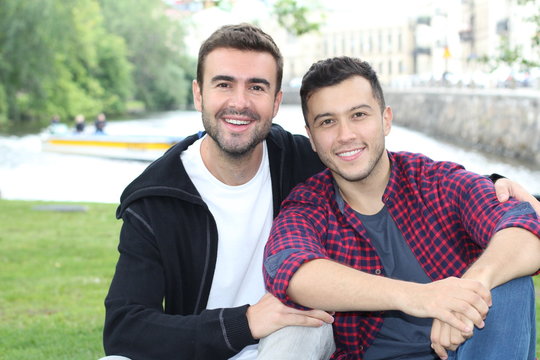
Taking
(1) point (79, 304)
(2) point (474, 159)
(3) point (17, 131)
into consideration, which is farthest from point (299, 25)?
(3) point (17, 131)

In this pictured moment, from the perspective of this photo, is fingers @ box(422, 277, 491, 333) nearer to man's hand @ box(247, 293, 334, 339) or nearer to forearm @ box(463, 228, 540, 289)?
forearm @ box(463, 228, 540, 289)

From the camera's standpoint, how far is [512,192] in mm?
2410

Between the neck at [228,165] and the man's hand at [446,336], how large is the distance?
861mm

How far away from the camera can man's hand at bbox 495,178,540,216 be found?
7.64 ft

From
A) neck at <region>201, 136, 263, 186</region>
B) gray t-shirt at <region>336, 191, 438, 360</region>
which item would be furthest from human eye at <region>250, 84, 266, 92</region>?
gray t-shirt at <region>336, 191, 438, 360</region>

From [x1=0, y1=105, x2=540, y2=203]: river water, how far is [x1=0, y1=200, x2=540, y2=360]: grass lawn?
6.10m

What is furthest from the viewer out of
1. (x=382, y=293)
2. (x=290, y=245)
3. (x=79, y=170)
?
(x=79, y=170)

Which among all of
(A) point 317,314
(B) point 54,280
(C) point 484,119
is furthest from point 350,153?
(C) point 484,119

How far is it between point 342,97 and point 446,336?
0.90 m

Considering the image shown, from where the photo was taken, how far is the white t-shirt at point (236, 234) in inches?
97.2

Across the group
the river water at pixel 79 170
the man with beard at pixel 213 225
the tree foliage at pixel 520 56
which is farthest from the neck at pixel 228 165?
the river water at pixel 79 170

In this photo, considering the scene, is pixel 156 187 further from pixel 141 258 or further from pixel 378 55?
pixel 378 55

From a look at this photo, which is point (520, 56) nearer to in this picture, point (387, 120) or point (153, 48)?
point (387, 120)

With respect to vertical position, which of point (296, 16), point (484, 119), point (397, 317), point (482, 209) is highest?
point (296, 16)
